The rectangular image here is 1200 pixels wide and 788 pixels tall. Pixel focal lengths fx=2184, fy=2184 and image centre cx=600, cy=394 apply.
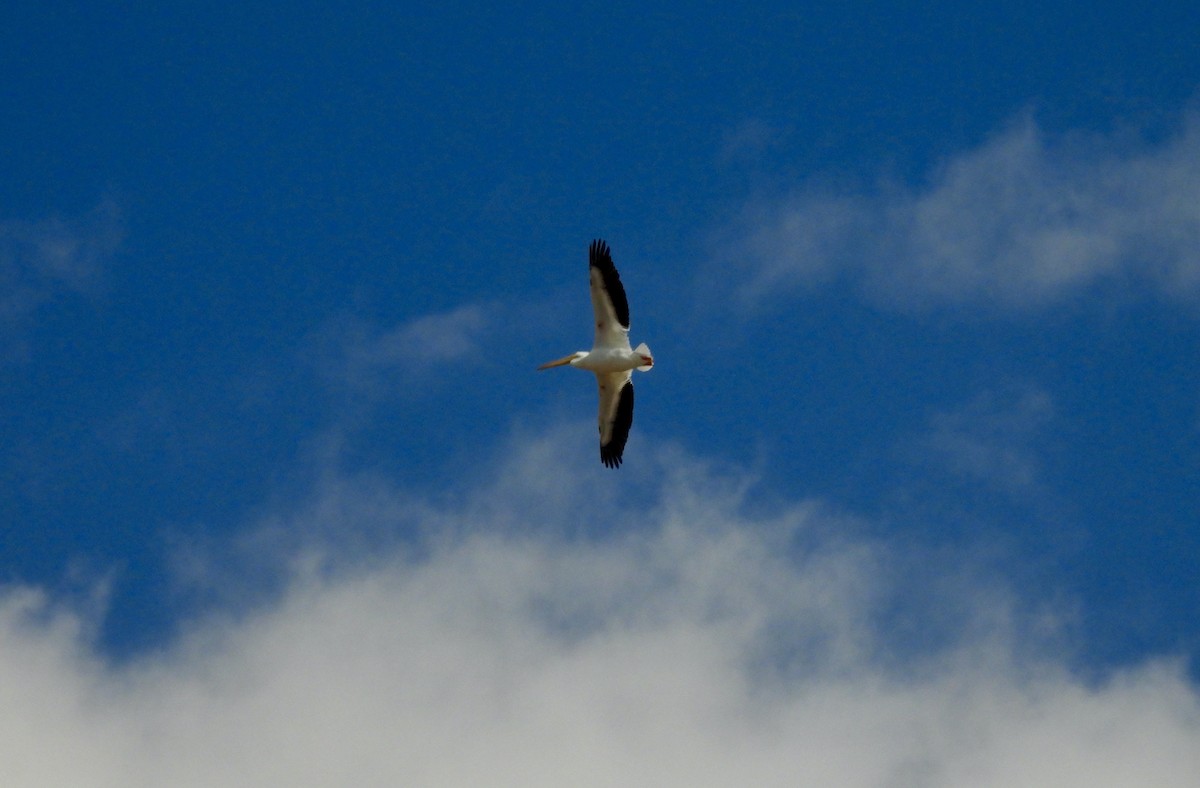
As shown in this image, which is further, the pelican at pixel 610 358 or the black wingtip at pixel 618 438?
the black wingtip at pixel 618 438

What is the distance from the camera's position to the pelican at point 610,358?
50.1 m

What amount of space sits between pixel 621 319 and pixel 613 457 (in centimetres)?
388

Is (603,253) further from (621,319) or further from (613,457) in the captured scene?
(613,457)

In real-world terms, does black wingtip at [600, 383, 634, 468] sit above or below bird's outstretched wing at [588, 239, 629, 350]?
below

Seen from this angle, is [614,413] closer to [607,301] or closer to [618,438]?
[618,438]

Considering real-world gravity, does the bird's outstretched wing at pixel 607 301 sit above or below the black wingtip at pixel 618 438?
above

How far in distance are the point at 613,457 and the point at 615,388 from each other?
179 cm

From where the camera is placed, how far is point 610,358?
167ft

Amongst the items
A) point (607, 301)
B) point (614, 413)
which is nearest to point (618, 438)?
point (614, 413)

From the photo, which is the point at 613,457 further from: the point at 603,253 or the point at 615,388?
the point at 603,253

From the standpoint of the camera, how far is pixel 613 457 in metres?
52.7

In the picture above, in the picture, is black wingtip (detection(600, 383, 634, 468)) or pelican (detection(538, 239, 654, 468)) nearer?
pelican (detection(538, 239, 654, 468))

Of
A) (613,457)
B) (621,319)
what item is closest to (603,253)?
(621,319)

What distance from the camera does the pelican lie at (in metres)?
50.1
